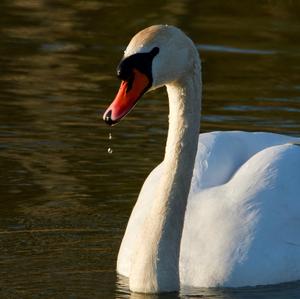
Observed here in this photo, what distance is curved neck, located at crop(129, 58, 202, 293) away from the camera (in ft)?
25.6

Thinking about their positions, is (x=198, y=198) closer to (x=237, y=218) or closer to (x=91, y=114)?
(x=237, y=218)

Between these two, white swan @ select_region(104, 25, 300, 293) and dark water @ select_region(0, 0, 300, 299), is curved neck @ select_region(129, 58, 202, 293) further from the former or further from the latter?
dark water @ select_region(0, 0, 300, 299)

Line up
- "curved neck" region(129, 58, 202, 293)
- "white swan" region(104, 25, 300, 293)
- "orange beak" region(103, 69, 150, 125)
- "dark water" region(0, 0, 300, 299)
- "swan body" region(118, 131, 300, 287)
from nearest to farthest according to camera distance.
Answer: "orange beak" region(103, 69, 150, 125)
"white swan" region(104, 25, 300, 293)
"curved neck" region(129, 58, 202, 293)
"swan body" region(118, 131, 300, 287)
"dark water" region(0, 0, 300, 299)

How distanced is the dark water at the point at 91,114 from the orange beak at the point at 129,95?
4.52 feet

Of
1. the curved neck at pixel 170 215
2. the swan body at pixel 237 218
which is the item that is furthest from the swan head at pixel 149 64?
the swan body at pixel 237 218

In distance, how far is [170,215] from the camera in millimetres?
7852

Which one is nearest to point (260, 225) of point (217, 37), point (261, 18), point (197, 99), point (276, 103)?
point (197, 99)

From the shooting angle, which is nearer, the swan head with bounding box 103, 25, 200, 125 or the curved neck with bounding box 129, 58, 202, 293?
the swan head with bounding box 103, 25, 200, 125

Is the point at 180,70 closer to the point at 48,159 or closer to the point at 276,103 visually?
the point at 48,159

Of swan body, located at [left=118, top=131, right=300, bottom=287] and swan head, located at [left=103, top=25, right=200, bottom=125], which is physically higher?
swan head, located at [left=103, top=25, right=200, bottom=125]

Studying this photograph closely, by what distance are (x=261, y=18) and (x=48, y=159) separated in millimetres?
7312

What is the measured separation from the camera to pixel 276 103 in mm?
13242

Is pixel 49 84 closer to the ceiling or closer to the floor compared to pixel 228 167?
closer to the floor

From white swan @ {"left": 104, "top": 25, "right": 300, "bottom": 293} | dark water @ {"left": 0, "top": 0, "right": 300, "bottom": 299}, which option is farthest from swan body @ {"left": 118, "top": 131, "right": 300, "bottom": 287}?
dark water @ {"left": 0, "top": 0, "right": 300, "bottom": 299}
